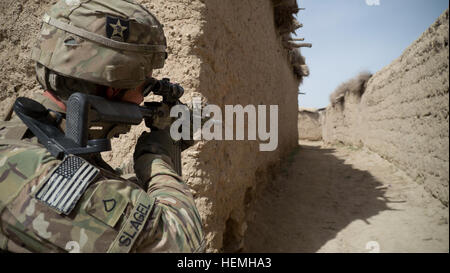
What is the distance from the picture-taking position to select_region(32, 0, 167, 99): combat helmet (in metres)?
0.98

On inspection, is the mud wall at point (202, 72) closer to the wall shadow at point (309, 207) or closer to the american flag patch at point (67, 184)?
the american flag patch at point (67, 184)

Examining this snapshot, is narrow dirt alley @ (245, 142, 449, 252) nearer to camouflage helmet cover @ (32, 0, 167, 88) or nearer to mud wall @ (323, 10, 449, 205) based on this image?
mud wall @ (323, 10, 449, 205)

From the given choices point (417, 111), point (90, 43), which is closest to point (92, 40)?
point (90, 43)

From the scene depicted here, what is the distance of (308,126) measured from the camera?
17.8 metres

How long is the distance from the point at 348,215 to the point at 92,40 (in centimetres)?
441

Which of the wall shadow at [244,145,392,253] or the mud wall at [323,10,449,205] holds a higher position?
the mud wall at [323,10,449,205]

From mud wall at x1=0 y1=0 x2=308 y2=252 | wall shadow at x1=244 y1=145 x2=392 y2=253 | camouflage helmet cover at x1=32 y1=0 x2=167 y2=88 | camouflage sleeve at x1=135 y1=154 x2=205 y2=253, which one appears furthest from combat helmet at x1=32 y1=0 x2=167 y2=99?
wall shadow at x1=244 y1=145 x2=392 y2=253

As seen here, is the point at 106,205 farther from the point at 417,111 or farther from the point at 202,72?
the point at 417,111

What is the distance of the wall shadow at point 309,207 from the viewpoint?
12.2 ft

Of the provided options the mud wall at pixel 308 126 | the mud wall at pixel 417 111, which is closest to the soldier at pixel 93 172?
the mud wall at pixel 417 111

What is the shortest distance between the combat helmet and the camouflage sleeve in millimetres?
366

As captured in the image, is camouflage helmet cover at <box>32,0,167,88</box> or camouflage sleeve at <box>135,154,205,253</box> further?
camouflage helmet cover at <box>32,0,167,88</box>

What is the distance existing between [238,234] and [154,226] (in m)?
2.56

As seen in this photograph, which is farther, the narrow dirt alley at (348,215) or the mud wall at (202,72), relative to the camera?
the narrow dirt alley at (348,215)
